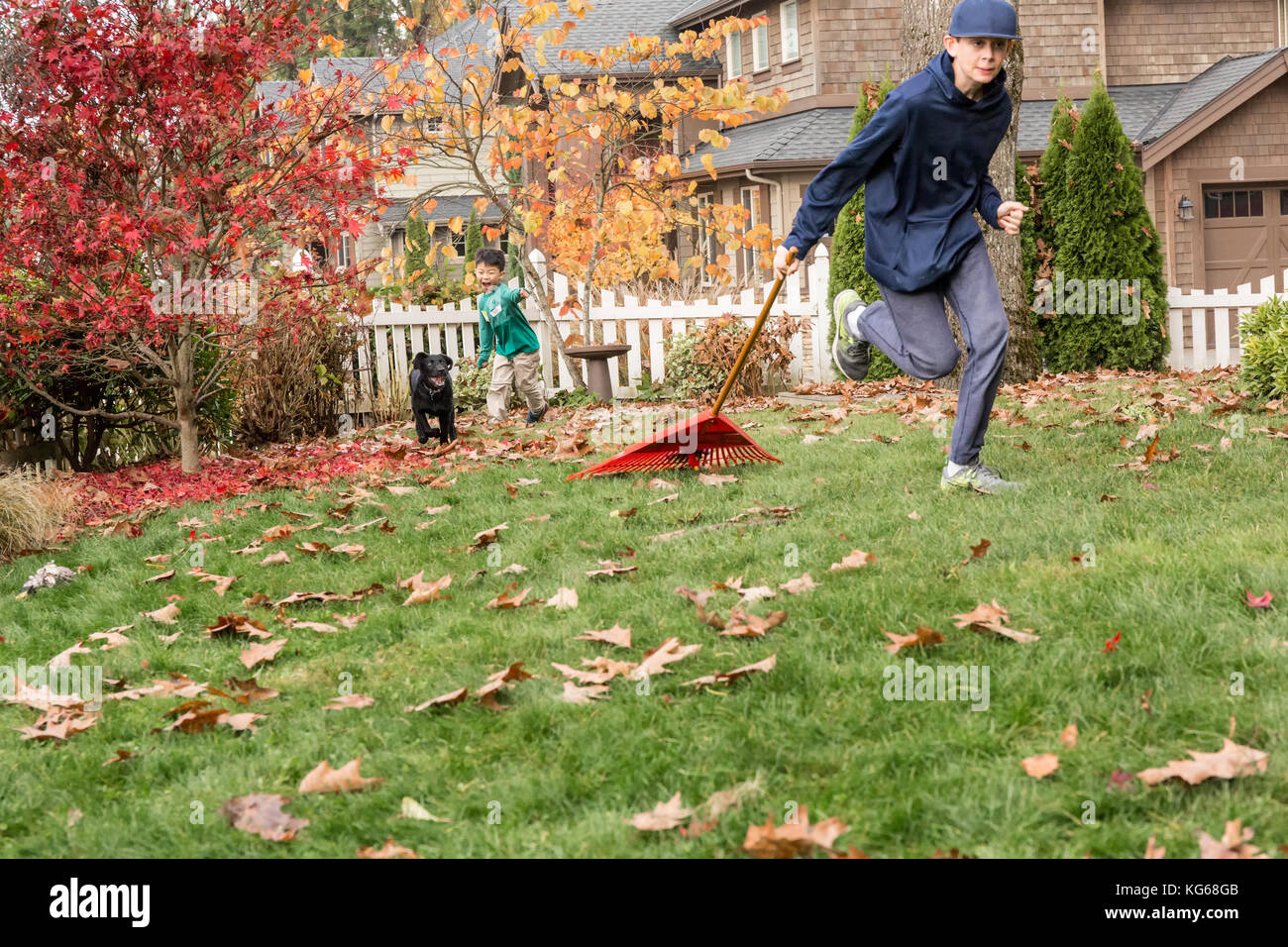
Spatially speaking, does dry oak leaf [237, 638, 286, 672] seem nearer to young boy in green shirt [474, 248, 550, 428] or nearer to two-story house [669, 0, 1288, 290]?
young boy in green shirt [474, 248, 550, 428]

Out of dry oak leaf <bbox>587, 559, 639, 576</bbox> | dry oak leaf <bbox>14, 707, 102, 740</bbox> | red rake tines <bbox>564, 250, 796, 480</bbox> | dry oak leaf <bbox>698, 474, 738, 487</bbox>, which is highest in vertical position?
red rake tines <bbox>564, 250, 796, 480</bbox>

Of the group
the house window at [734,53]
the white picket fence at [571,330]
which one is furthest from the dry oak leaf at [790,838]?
the house window at [734,53]

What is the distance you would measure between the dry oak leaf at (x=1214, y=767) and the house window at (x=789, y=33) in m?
22.0

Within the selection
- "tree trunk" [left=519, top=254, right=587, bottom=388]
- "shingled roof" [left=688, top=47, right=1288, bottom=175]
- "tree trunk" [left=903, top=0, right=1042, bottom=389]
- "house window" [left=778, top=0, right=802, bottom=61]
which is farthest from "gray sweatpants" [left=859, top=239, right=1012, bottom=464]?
"house window" [left=778, top=0, right=802, bottom=61]

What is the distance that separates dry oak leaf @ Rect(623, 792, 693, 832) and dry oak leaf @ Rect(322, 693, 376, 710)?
3.90ft

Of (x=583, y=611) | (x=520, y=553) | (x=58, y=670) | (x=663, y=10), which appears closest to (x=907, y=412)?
(x=520, y=553)

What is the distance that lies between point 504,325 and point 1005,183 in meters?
4.66

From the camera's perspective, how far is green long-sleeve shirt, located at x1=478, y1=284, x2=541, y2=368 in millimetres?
10875

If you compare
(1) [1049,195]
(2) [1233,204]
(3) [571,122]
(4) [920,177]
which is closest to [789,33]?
(2) [1233,204]

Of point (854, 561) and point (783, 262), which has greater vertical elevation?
point (783, 262)

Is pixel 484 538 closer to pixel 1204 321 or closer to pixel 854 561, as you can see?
pixel 854 561

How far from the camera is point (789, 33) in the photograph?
2330 cm

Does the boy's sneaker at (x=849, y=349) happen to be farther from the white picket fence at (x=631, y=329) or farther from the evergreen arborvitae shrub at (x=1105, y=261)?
the evergreen arborvitae shrub at (x=1105, y=261)


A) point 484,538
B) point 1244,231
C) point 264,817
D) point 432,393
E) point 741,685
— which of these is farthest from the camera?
point 1244,231
